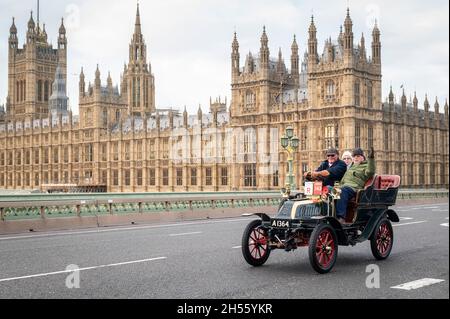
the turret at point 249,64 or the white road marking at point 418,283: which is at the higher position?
the turret at point 249,64

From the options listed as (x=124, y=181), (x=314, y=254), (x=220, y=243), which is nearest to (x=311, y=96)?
(x=124, y=181)

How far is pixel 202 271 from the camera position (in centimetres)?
970

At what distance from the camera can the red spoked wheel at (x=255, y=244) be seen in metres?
10.0

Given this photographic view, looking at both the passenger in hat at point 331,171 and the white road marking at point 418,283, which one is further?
the passenger in hat at point 331,171

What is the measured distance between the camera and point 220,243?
45.6 feet

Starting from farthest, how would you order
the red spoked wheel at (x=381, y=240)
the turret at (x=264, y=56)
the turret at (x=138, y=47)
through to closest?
1. the turret at (x=138, y=47)
2. the turret at (x=264, y=56)
3. the red spoked wheel at (x=381, y=240)

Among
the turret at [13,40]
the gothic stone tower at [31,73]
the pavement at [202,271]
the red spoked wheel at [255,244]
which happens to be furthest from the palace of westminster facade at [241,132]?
the red spoked wheel at [255,244]

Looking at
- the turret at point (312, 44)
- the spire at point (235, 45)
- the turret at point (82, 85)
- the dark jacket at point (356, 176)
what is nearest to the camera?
the dark jacket at point (356, 176)

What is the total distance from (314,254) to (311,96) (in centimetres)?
4523

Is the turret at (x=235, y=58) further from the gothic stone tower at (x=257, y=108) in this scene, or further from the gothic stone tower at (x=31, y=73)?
the gothic stone tower at (x=31, y=73)

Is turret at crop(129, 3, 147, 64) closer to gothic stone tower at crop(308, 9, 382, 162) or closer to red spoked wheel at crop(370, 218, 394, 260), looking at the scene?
gothic stone tower at crop(308, 9, 382, 162)

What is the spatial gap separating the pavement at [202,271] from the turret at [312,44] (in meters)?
40.2

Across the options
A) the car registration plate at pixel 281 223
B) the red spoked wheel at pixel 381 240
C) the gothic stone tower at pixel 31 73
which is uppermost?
the gothic stone tower at pixel 31 73
